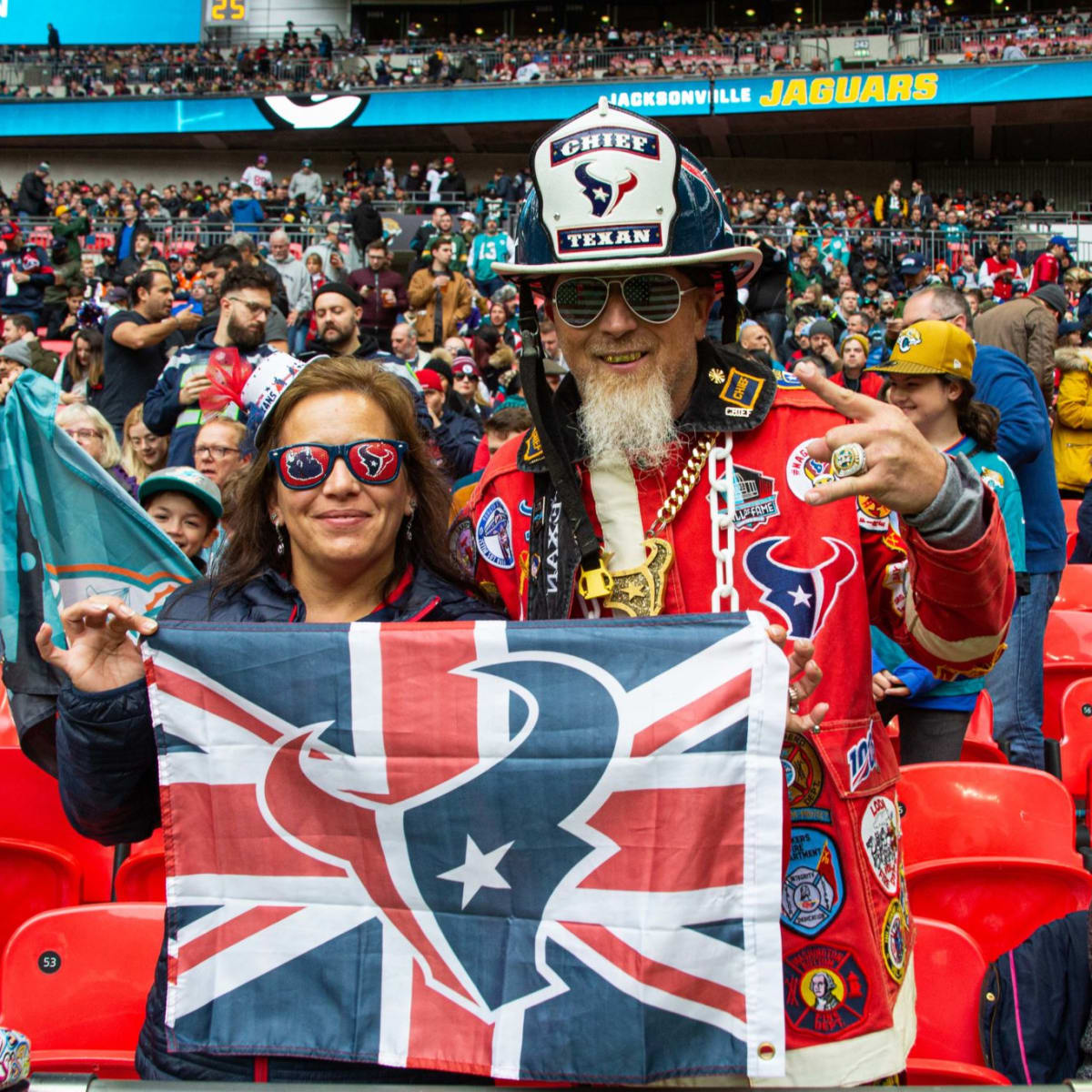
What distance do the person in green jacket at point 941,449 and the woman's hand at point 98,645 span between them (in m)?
2.19

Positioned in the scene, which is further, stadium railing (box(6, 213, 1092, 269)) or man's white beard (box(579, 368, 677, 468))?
stadium railing (box(6, 213, 1092, 269))

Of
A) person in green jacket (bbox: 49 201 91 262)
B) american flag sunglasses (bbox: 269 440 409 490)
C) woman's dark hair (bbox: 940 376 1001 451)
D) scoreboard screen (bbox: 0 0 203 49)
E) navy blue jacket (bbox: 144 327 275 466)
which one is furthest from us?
scoreboard screen (bbox: 0 0 203 49)

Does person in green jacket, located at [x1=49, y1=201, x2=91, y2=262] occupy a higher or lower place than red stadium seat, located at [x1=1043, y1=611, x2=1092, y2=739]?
higher

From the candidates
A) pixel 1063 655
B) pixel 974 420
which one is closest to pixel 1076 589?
pixel 1063 655

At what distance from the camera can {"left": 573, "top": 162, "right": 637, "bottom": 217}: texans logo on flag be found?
2.01m

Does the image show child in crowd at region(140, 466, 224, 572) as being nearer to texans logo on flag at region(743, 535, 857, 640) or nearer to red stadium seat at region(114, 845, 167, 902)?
red stadium seat at region(114, 845, 167, 902)

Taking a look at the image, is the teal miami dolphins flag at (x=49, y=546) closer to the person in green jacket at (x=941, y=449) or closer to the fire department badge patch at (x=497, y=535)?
the fire department badge patch at (x=497, y=535)

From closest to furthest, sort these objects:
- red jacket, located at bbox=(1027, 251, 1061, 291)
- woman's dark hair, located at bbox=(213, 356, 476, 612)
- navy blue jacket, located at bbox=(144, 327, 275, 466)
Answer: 1. woman's dark hair, located at bbox=(213, 356, 476, 612)
2. navy blue jacket, located at bbox=(144, 327, 275, 466)
3. red jacket, located at bbox=(1027, 251, 1061, 291)

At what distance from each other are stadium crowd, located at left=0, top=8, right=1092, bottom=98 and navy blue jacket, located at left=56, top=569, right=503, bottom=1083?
29.0 metres

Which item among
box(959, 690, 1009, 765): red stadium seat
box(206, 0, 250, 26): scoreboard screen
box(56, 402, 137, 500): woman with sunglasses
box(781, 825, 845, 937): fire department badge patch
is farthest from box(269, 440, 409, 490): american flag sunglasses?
box(206, 0, 250, 26): scoreboard screen

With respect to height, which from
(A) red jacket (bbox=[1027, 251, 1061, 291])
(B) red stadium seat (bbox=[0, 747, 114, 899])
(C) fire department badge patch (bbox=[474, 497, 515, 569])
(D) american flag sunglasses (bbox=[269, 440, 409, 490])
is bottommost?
(B) red stadium seat (bbox=[0, 747, 114, 899])

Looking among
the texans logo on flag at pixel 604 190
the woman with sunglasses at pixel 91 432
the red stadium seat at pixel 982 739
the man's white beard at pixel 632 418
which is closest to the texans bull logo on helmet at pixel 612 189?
the texans logo on flag at pixel 604 190

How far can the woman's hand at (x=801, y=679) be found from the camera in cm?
183

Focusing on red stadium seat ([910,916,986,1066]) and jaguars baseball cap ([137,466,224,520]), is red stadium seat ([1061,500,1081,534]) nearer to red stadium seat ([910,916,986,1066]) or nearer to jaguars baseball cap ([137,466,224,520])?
red stadium seat ([910,916,986,1066])
